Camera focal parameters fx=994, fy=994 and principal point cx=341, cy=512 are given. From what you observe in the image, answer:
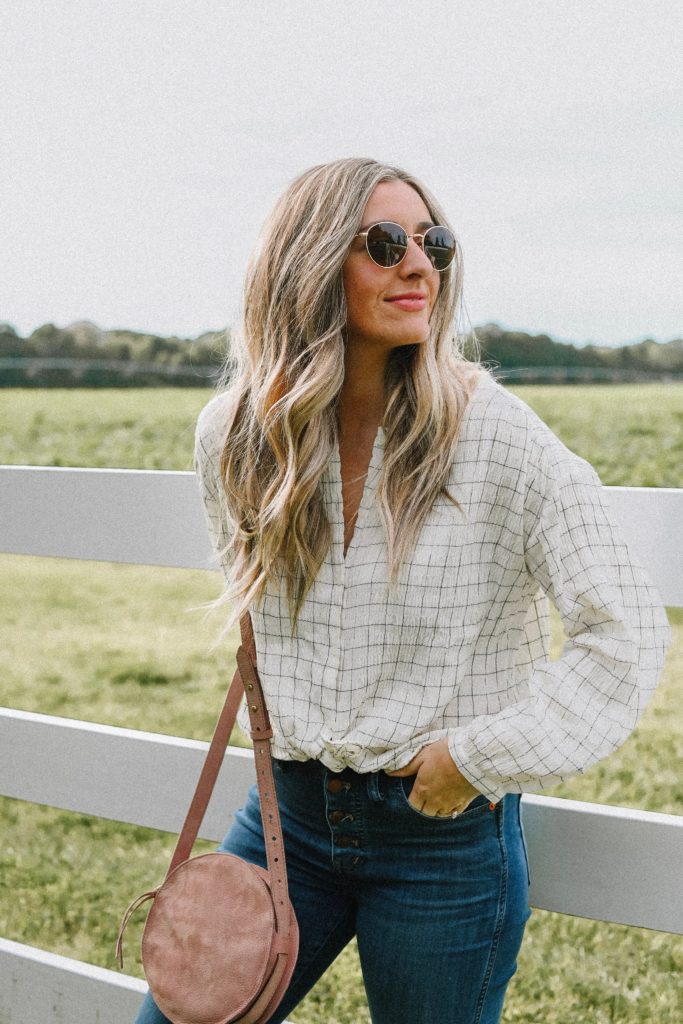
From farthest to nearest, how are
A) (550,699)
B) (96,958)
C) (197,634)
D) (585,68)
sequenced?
1. (585,68)
2. (197,634)
3. (96,958)
4. (550,699)

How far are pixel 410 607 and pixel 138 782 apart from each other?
1.04 metres

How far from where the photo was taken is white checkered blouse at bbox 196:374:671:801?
1.30m

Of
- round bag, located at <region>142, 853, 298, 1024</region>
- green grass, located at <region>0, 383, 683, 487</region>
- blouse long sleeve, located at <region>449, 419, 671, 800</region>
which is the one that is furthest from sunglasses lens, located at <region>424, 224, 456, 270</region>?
green grass, located at <region>0, 383, 683, 487</region>

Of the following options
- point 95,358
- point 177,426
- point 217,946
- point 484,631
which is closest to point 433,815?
point 484,631

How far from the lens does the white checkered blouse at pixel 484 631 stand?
51.4 inches

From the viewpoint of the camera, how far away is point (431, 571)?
4.55 feet

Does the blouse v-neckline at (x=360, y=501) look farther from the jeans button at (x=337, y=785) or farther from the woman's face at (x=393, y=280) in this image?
the jeans button at (x=337, y=785)

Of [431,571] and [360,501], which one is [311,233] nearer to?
[360,501]

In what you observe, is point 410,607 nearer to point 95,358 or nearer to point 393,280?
point 393,280

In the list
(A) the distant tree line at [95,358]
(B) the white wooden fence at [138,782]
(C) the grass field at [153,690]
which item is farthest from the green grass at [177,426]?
(B) the white wooden fence at [138,782]

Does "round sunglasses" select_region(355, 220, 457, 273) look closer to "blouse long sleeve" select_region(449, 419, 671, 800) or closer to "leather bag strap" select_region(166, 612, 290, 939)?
"blouse long sleeve" select_region(449, 419, 671, 800)

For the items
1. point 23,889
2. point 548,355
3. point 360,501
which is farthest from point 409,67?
point 360,501

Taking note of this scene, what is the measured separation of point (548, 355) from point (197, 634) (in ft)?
10.5

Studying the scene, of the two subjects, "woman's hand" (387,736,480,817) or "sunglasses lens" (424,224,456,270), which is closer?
"woman's hand" (387,736,480,817)
